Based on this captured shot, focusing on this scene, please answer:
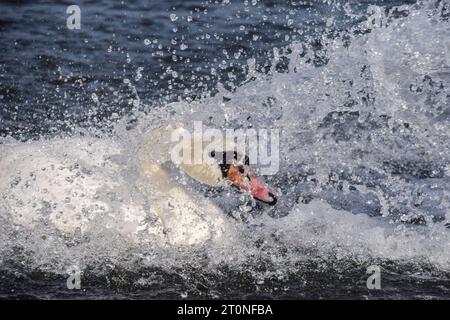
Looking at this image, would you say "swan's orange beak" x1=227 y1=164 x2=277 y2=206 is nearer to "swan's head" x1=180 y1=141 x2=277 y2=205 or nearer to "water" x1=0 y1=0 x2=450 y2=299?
"swan's head" x1=180 y1=141 x2=277 y2=205

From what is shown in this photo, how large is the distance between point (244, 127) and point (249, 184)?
233 centimetres

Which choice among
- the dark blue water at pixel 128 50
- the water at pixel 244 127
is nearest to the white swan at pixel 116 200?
the water at pixel 244 127

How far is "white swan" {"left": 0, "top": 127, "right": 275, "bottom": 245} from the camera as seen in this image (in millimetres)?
6820

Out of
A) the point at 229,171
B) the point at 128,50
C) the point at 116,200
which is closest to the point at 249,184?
the point at 229,171

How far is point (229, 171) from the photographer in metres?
6.37

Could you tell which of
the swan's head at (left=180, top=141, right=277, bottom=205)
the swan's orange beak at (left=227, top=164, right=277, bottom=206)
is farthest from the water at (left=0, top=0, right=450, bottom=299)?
the swan's orange beak at (left=227, top=164, right=277, bottom=206)

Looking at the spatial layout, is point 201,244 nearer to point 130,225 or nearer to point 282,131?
point 130,225

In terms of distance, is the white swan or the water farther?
the white swan

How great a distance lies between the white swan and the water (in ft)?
0.05

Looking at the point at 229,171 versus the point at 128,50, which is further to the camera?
the point at 128,50

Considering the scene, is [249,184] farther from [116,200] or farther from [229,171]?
[116,200]

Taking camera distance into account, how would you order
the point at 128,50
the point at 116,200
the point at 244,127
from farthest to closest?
the point at 128,50, the point at 244,127, the point at 116,200

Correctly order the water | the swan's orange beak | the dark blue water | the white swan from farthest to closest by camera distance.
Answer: the dark blue water → the white swan → the water → the swan's orange beak

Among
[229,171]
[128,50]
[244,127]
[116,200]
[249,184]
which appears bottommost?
[116,200]
